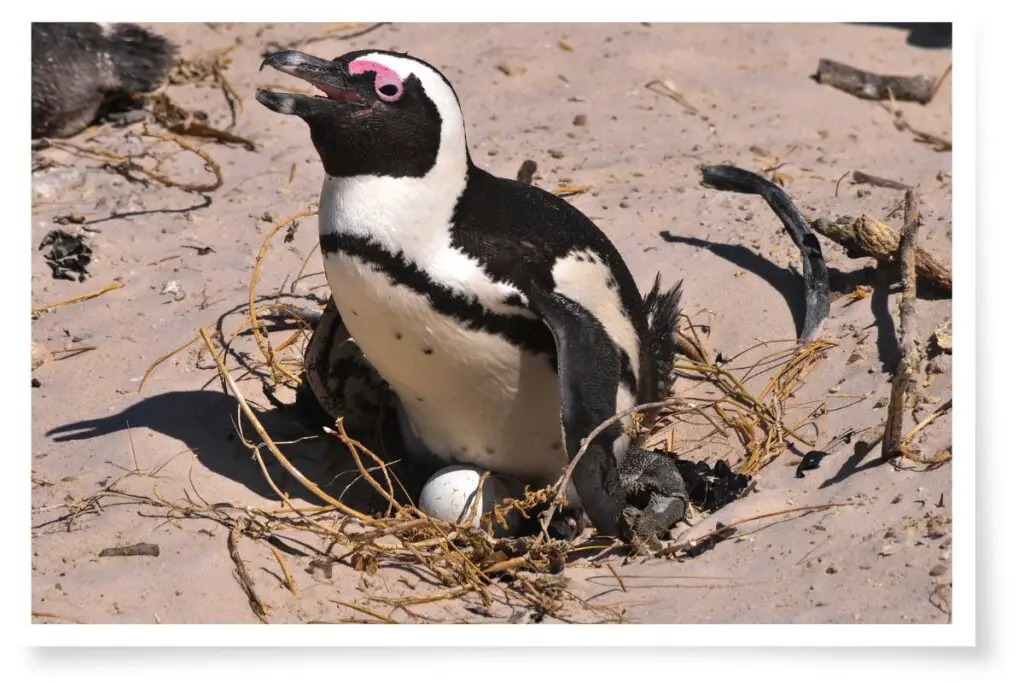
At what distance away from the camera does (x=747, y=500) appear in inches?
110

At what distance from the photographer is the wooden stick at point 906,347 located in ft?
8.67

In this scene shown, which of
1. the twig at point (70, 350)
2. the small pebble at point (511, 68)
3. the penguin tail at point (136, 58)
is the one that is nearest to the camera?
the twig at point (70, 350)

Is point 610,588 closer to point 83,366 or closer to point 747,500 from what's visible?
point 747,500

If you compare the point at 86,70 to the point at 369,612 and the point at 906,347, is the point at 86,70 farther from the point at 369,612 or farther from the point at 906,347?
the point at 906,347

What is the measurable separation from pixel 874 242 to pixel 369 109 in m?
1.54

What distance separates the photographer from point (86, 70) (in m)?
4.65

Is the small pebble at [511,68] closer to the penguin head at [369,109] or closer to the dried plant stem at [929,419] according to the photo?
the penguin head at [369,109]

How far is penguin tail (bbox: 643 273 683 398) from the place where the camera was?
319cm

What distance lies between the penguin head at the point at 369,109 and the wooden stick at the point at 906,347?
3.45ft

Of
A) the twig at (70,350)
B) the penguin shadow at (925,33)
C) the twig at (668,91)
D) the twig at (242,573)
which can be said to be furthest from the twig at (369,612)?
the penguin shadow at (925,33)

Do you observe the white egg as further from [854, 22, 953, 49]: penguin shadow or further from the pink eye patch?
[854, 22, 953, 49]: penguin shadow
